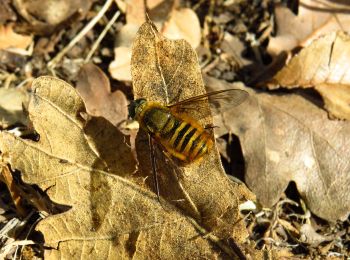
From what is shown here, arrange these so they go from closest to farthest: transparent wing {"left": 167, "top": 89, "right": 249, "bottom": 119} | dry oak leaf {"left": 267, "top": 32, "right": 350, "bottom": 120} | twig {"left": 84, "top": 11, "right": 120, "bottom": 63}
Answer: transparent wing {"left": 167, "top": 89, "right": 249, "bottom": 119}
dry oak leaf {"left": 267, "top": 32, "right": 350, "bottom": 120}
twig {"left": 84, "top": 11, "right": 120, "bottom": 63}

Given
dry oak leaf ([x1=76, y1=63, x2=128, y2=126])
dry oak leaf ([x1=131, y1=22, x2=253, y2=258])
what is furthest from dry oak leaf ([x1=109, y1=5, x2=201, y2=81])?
dry oak leaf ([x1=131, y1=22, x2=253, y2=258])

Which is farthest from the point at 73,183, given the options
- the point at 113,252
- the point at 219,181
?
the point at 219,181

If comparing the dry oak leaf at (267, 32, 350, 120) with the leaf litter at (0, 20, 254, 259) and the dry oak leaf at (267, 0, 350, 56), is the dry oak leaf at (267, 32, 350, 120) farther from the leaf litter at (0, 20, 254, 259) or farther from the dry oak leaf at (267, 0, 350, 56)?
the leaf litter at (0, 20, 254, 259)

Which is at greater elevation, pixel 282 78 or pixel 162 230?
pixel 282 78

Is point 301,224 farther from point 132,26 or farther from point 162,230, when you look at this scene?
point 132,26

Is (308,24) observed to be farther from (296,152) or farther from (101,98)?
(101,98)
